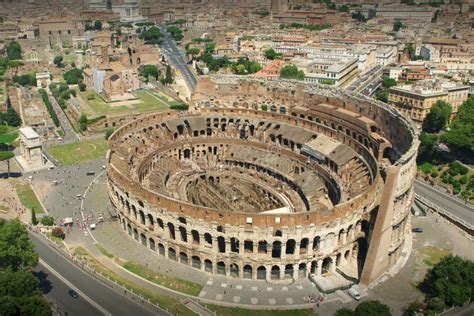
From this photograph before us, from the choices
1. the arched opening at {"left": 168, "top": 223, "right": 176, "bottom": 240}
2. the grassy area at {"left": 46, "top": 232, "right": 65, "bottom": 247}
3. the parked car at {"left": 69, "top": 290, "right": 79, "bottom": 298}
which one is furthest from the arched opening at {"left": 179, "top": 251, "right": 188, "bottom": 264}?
the grassy area at {"left": 46, "top": 232, "right": 65, "bottom": 247}

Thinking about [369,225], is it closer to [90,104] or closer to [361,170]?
[361,170]

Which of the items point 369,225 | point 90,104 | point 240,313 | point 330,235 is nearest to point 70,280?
point 240,313

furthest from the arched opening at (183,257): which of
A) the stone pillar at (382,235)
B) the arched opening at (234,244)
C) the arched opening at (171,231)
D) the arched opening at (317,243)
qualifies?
the stone pillar at (382,235)

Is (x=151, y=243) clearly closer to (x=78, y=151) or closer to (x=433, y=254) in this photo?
(x=433, y=254)

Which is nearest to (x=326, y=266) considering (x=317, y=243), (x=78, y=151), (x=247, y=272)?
(x=317, y=243)

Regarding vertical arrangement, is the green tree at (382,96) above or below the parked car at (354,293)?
above

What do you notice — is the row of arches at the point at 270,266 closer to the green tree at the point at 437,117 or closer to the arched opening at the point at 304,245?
the arched opening at the point at 304,245
